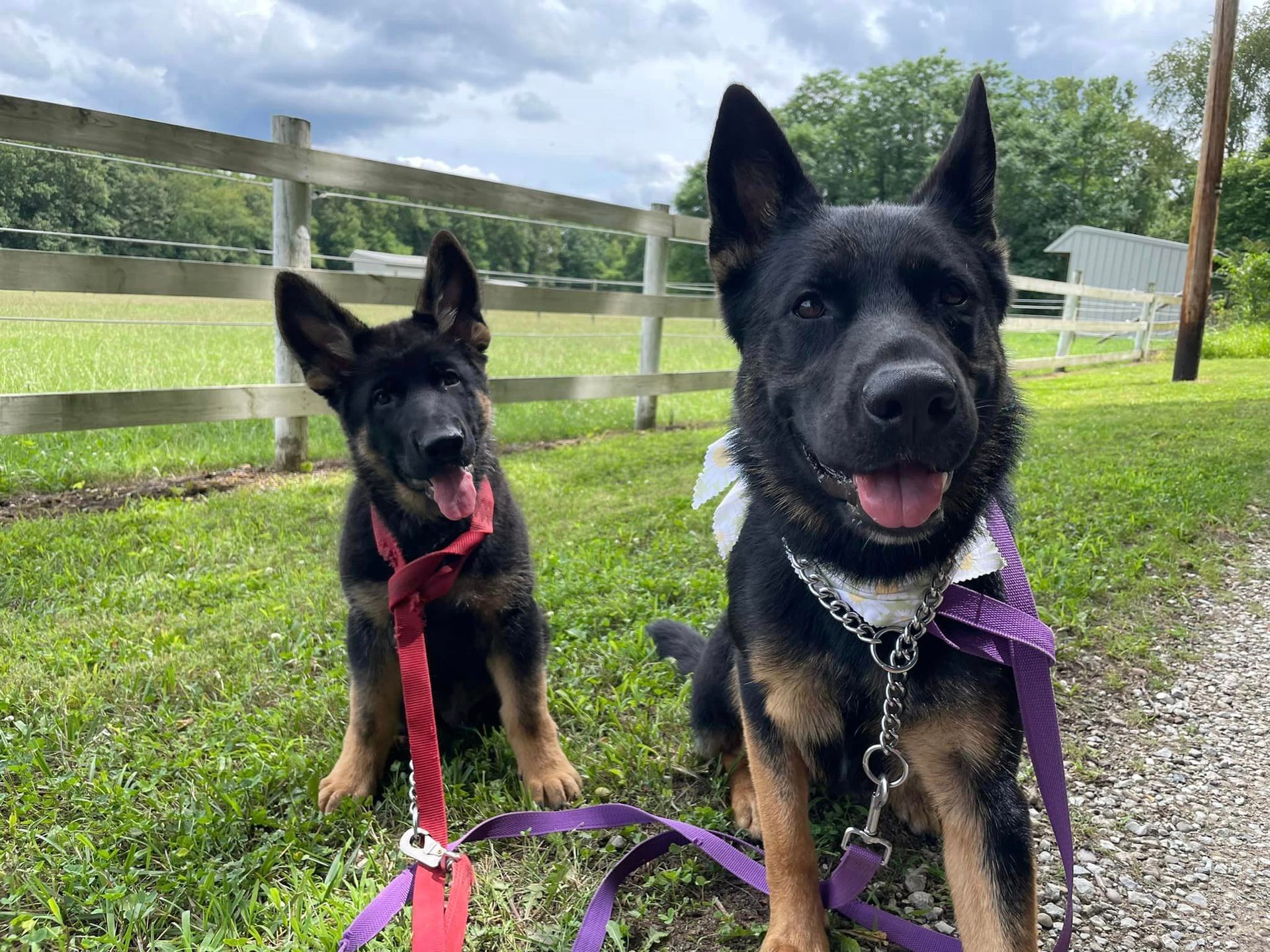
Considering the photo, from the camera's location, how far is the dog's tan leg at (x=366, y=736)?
2.79 m

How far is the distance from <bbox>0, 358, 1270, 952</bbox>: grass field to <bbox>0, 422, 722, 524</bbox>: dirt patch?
0.26 metres

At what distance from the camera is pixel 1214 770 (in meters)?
2.91

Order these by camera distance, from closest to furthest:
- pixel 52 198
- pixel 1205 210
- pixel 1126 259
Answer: pixel 52 198 → pixel 1205 210 → pixel 1126 259

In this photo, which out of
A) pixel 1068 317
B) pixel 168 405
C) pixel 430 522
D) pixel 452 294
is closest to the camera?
pixel 430 522

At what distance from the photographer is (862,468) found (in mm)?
1835

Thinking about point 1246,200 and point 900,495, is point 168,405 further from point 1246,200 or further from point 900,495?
point 1246,200

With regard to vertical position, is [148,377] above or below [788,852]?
above

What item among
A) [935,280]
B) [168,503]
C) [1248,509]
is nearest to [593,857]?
[935,280]

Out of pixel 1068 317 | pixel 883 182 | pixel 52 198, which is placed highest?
pixel 883 182

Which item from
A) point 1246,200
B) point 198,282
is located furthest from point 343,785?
point 1246,200

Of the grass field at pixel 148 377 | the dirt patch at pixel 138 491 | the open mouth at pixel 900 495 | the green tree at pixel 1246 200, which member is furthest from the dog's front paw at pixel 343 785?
the green tree at pixel 1246 200

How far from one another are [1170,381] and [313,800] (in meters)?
16.9

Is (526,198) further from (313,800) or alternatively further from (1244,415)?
(1244,415)

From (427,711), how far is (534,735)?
0.66 meters
